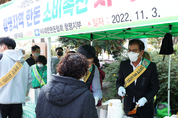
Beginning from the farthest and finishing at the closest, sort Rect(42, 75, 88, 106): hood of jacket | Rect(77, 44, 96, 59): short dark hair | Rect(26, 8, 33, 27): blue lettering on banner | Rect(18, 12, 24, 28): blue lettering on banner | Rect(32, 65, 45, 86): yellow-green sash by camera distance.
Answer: Rect(32, 65, 45, 86): yellow-green sash < Rect(18, 12, 24, 28): blue lettering on banner < Rect(26, 8, 33, 27): blue lettering on banner < Rect(77, 44, 96, 59): short dark hair < Rect(42, 75, 88, 106): hood of jacket

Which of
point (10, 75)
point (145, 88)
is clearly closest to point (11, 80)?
point (10, 75)

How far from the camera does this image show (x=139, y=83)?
2283 mm

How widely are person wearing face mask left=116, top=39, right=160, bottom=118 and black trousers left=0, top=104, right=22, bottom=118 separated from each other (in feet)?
5.34

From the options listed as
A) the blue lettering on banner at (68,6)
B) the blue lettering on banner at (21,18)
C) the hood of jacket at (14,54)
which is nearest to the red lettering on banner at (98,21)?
the blue lettering on banner at (68,6)

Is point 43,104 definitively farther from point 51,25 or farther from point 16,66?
point 51,25

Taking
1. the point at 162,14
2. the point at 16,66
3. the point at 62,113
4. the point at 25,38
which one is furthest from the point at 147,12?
the point at 25,38

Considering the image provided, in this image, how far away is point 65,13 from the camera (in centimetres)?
241

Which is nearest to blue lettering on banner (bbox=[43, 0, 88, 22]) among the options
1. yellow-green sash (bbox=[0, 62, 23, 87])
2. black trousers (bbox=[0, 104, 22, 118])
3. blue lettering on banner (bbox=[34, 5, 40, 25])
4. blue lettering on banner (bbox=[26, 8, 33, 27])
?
blue lettering on banner (bbox=[34, 5, 40, 25])

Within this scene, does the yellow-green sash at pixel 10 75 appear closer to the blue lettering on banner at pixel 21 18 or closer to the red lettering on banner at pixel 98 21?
the blue lettering on banner at pixel 21 18

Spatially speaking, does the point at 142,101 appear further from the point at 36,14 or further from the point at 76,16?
the point at 36,14

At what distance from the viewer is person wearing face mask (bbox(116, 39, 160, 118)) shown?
224 cm

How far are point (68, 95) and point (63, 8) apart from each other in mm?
1672

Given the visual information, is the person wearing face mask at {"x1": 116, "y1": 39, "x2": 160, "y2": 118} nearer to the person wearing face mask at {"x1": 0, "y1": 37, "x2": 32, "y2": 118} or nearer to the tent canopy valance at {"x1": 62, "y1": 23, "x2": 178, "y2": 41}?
the tent canopy valance at {"x1": 62, "y1": 23, "x2": 178, "y2": 41}

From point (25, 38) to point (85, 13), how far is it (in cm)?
173
